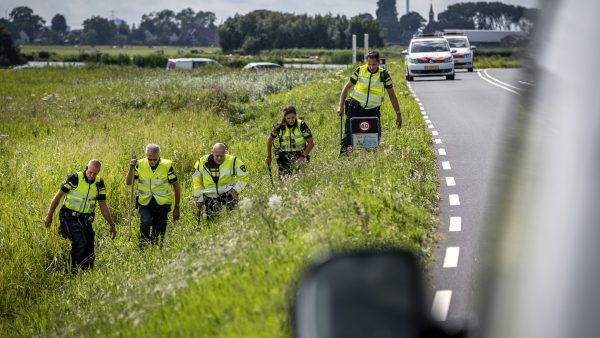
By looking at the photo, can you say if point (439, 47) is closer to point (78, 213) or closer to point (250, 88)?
point (250, 88)

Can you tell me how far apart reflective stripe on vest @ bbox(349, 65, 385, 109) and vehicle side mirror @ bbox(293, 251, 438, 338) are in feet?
44.7

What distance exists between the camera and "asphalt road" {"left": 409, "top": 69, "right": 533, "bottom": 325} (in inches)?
209

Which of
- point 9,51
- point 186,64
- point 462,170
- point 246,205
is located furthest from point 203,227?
point 9,51

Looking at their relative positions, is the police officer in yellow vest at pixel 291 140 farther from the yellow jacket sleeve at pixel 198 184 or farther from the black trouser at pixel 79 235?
the black trouser at pixel 79 235

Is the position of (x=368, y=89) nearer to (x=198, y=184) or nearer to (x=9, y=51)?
(x=198, y=184)

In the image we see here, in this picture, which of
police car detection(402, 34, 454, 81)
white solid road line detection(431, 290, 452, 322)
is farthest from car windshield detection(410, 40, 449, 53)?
white solid road line detection(431, 290, 452, 322)

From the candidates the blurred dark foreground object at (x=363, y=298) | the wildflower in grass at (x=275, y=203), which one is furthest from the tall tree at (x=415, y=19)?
the wildflower in grass at (x=275, y=203)

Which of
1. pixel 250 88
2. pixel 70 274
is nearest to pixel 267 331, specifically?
pixel 70 274

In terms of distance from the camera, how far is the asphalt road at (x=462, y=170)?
5310mm

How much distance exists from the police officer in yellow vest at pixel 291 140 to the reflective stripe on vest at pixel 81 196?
113 inches

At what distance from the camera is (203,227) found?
13953mm

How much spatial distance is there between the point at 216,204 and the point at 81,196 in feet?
7.18

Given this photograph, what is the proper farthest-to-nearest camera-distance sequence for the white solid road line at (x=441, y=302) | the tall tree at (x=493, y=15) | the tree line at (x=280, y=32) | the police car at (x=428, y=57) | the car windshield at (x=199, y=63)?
the tree line at (x=280, y=32) → the car windshield at (x=199, y=63) → the police car at (x=428, y=57) → the white solid road line at (x=441, y=302) → the tall tree at (x=493, y=15)

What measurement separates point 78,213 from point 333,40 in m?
145
